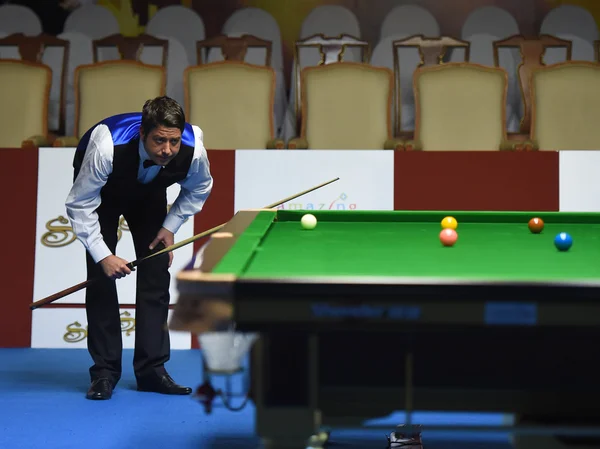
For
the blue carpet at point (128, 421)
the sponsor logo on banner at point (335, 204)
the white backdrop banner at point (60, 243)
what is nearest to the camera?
the blue carpet at point (128, 421)

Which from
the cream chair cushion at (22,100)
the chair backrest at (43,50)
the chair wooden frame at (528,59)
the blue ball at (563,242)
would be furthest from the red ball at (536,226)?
the chair backrest at (43,50)

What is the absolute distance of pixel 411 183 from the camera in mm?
3965

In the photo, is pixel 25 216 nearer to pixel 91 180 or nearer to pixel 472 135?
pixel 91 180

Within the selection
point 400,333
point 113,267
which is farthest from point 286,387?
point 113,267

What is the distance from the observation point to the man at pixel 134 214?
→ 273cm

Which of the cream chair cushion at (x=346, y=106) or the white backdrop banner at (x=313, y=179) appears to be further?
the cream chair cushion at (x=346, y=106)

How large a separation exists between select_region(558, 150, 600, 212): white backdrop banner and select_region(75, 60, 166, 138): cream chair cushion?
2.44 metres

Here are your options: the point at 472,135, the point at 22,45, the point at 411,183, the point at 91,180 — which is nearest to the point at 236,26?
the point at 22,45

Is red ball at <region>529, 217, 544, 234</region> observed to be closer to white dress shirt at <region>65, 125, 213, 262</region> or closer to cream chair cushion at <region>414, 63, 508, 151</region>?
white dress shirt at <region>65, 125, 213, 262</region>

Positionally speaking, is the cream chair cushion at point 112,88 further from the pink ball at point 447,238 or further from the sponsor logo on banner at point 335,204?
the pink ball at point 447,238

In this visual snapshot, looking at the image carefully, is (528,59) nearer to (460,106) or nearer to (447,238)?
(460,106)

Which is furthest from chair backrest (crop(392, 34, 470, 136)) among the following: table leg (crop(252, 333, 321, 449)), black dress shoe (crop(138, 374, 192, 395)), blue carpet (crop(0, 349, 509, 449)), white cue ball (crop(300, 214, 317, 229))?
table leg (crop(252, 333, 321, 449))

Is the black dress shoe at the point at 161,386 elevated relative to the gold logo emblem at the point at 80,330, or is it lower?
lower

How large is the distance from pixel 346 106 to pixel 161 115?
95.3 inches
